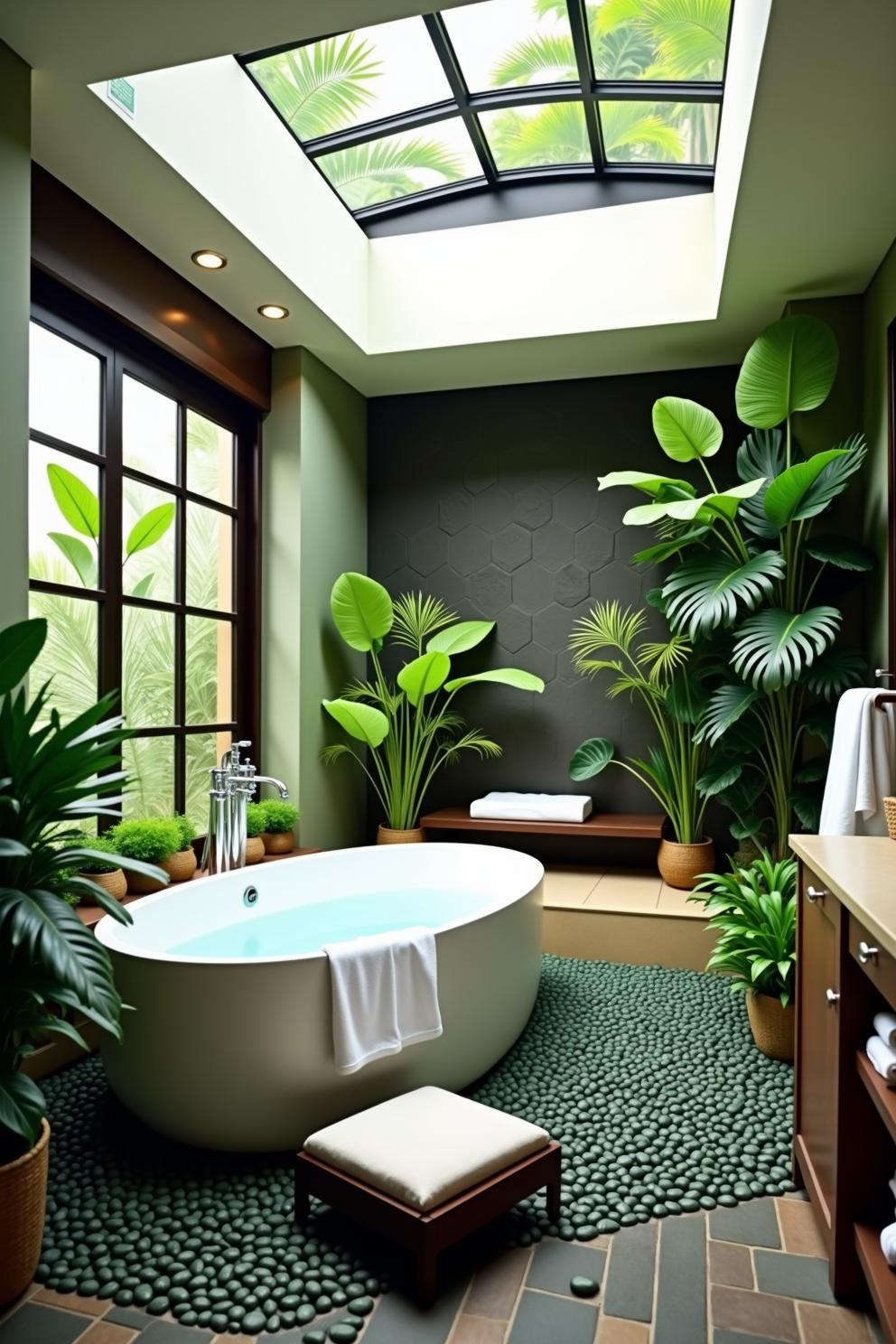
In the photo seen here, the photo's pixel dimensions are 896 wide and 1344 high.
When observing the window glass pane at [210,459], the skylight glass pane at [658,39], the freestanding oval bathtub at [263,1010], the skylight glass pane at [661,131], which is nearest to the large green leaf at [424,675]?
the window glass pane at [210,459]

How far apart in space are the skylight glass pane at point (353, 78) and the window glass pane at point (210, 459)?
49.6 inches

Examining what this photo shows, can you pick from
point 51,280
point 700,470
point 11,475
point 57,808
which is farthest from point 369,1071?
point 700,470

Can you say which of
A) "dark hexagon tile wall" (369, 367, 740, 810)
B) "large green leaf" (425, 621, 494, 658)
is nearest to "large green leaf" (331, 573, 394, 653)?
"large green leaf" (425, 621, 494, 658)

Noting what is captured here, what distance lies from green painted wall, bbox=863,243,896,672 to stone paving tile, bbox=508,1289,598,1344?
253cm

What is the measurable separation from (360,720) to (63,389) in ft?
6.25

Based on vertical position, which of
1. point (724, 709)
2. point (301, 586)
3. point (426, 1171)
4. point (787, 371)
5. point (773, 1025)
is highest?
point (787, 371)

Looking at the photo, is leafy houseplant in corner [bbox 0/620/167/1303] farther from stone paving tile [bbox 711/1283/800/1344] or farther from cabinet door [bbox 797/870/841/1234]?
cabinet door [bbox 797/870/841/1234]

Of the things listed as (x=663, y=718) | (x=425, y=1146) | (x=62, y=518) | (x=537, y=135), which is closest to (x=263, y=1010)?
(x=425, y=1146)

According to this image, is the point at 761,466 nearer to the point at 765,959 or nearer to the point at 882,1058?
the point at 765,959

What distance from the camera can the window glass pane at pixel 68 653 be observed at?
122 inches

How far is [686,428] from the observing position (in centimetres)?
402

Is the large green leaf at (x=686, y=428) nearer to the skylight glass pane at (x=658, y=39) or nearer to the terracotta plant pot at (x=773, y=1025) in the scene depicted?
the skylight glass pane at (x=658, y=39)

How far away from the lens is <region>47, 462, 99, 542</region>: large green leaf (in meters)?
3.18

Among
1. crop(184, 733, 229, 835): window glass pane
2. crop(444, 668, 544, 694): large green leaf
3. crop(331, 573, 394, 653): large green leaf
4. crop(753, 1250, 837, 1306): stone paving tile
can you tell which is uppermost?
crop(331, 573, 394, 653): large green leaf
